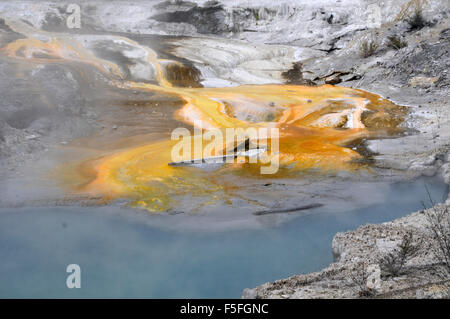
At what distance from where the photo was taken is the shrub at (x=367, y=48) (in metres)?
16.7

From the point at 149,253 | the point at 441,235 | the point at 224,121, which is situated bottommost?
the point at 441,235

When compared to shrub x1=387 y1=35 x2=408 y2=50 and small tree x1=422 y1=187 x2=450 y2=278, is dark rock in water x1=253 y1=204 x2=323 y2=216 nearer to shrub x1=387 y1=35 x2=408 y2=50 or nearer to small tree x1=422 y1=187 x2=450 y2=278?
small tree x1=422 y1=187 x2=450 y2=278

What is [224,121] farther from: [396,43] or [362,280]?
[396,43]

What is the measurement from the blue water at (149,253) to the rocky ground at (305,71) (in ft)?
2.36

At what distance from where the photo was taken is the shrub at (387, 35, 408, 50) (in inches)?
627

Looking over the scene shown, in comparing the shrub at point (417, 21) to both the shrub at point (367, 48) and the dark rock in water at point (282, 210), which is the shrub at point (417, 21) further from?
the dark rock in water at point (282, 210)

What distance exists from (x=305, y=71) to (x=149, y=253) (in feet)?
46.8

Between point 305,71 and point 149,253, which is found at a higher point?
point 305,71

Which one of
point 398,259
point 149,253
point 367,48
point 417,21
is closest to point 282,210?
point 149,253

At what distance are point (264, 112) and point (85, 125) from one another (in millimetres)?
5195

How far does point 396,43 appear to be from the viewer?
53.2 feet

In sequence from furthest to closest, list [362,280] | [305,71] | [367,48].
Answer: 1. [305,71]
2. [367,48]
3. [362,280]

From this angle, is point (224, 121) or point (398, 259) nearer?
point (398, 259)
